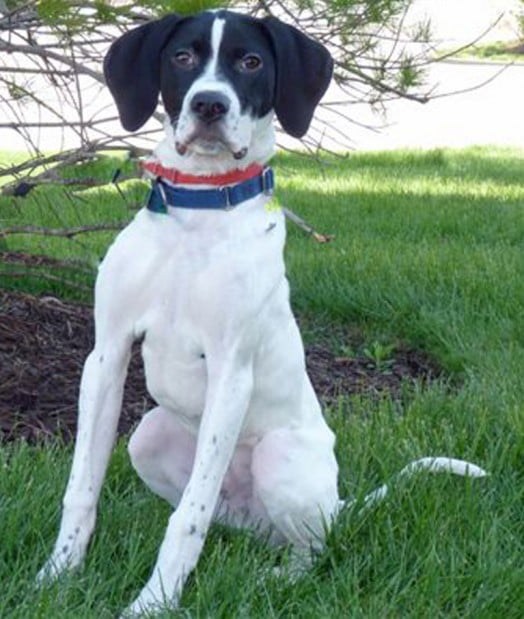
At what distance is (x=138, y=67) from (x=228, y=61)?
0.24 m

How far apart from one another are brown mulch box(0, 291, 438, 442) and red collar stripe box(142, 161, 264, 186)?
1.22 metres

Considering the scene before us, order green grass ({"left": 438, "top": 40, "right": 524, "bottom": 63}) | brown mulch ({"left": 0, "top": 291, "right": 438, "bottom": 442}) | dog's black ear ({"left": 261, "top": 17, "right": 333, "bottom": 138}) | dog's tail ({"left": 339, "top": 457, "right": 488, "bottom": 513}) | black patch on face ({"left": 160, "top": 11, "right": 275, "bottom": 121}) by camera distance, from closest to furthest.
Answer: black patch on face ({"left": 160, "top": 11, "right": 275, "bottom": 121}) < dog's black ear ({"left": 261, "top": 17, "right": 333, "bottom": 138}) < dog's tail ({"left": 339, "top": 457, "right": 488, "bottom": 513}) < brown mulch ({"left": 0, "top": 291, "right": 438, "bottom": 442}) < green grass ({"left": 438, "top": 40, "right": 524, "bottom": 63})

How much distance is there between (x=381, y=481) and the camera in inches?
144

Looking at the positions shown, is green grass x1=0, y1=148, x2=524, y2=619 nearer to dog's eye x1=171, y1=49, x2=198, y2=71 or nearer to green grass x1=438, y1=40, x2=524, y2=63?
green grass x1=438, y1=40, x2=524, y2=63

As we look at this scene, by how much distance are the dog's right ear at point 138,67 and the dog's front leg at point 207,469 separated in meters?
0.65

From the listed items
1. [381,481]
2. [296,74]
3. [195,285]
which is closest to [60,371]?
[381,481]

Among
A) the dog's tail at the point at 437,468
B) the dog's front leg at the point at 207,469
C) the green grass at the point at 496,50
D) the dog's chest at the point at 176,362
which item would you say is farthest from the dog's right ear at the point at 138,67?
the green grass at the point at 496,50

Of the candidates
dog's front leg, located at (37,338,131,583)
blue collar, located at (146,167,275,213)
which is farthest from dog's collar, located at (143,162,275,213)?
dog's front leg, located at (37,338,131,583)

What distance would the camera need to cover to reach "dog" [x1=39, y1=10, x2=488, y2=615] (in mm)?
3066

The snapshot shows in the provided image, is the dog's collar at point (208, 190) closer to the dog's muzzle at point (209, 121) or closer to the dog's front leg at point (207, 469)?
the dog's muzzle at point (209, 121)

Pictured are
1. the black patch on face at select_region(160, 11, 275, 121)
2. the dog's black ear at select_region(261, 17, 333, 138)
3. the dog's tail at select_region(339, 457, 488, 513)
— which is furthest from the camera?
the dog's tail at select_region(339, 457, 488, 513)

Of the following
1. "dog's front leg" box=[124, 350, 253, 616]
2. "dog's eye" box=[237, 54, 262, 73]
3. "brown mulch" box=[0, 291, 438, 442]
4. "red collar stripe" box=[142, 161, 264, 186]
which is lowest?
"brown mulch" box=[0, 291, 438, 442]

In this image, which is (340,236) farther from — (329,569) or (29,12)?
(329,569)

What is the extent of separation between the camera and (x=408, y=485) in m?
3.48
